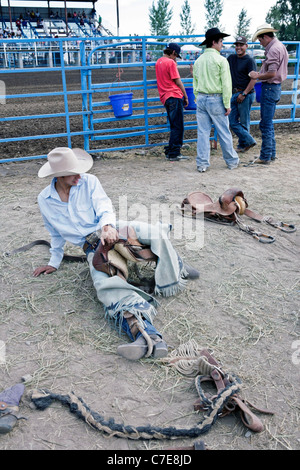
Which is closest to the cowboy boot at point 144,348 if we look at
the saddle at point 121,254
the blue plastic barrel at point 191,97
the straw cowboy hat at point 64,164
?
the saddle at point 121,254

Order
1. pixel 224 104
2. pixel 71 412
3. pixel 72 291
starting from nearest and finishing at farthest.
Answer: pixel 71 412 → pixel 72 291 → pixel 224 104

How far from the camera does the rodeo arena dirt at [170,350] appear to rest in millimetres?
2188

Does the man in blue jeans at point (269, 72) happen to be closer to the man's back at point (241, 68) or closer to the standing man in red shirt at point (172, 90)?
the man's back at point (241, 68)

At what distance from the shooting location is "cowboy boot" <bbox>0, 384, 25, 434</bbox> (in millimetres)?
2178

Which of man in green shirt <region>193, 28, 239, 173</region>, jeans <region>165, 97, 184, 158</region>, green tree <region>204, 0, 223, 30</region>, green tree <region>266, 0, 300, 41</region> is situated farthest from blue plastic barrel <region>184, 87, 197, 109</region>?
green tree <region>204, 0, 223, 30</region>

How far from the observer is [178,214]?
512 centimetres

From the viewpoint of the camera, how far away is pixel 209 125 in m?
7.09

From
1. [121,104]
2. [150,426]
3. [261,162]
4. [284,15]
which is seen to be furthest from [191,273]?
[284,15]

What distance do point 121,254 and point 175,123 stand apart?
490 centimetres

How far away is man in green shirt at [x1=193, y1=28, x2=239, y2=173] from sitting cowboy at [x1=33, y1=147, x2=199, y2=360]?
3.90 meters

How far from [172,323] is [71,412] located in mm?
1016

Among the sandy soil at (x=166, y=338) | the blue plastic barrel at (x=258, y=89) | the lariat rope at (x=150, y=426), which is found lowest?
the sandy soil at (x=166, y=338)

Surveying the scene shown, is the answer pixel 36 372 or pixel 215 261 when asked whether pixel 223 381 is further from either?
pixel 215 261

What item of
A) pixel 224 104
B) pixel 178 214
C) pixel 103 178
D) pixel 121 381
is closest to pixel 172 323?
pixel 121 381
